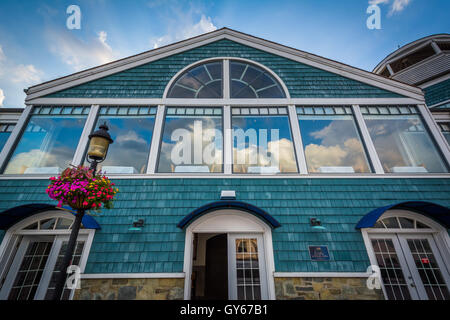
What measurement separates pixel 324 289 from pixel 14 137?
901cm

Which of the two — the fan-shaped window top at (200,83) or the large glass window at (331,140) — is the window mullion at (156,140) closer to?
the fan-shaped window top at (200,83)

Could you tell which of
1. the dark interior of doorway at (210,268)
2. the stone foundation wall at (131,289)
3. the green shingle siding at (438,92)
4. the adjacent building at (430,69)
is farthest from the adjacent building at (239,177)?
the green shingle siding at (438,92)

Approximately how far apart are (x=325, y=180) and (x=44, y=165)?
307 inches

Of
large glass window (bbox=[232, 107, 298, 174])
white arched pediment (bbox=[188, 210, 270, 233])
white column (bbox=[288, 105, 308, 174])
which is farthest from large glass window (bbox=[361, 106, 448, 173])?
white arched pediment (bbox=[188, 210, 270, 233])

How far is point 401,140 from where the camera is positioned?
19.0 ft

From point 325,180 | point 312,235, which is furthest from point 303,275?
point 325,180

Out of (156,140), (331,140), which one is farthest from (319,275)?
(156,140)

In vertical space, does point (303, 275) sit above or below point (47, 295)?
above

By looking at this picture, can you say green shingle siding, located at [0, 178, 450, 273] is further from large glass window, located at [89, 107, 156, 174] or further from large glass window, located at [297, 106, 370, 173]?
large glass window, located at [89, 107, 156, 174]

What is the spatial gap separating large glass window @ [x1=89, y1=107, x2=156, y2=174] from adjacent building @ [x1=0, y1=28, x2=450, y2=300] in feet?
0.13

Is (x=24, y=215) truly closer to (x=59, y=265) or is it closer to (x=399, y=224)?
(x=59, y=265)

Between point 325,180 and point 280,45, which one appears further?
point 280,45

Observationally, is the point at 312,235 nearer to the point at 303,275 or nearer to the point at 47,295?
the point at 303,275

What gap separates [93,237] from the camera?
4.29 metres
